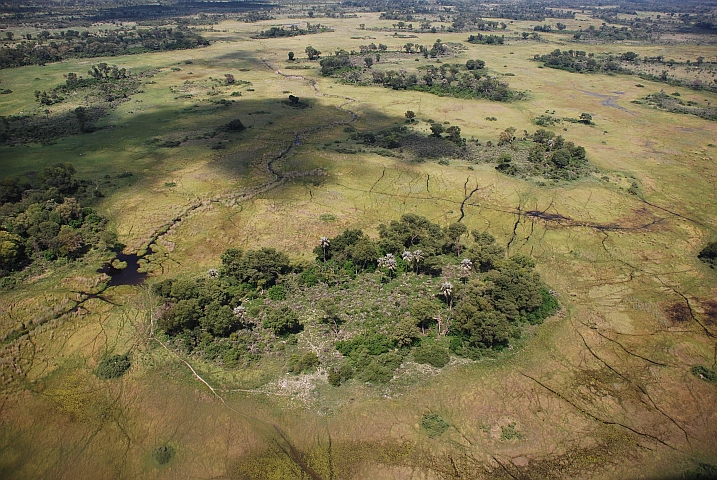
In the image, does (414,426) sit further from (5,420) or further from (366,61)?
(366,61)

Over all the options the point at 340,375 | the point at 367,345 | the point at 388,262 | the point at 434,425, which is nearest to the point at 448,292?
the point at 388,262

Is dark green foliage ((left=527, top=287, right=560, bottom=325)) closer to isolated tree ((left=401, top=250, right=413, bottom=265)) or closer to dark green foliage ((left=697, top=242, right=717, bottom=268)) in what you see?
isolated tree ((left=401, top=250, right=413, bottom=265))

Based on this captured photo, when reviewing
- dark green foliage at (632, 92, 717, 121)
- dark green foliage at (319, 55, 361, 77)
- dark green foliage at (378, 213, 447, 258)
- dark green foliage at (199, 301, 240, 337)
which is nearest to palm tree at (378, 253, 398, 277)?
dark green foliage at (378, 213, 447, 258)

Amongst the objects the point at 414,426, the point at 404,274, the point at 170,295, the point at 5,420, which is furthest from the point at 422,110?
the point at 5,420

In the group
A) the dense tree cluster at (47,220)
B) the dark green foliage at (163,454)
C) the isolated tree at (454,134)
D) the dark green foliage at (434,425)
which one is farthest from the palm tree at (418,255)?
the isolated tree at (454,134)

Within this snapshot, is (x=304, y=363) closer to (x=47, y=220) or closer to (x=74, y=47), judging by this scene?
(x=47, y=220)

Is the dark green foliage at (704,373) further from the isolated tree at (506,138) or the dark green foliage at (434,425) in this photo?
the isolated tree at (506,138)
